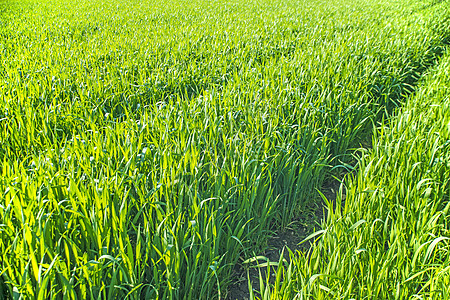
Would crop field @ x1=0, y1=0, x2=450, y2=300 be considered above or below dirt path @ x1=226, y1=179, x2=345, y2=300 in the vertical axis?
above

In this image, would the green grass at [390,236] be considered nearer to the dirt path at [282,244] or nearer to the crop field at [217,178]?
the crop field at [217,178]

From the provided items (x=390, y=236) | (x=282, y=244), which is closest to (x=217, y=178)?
(x=282, y=244)

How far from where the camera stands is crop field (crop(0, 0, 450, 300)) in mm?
1313

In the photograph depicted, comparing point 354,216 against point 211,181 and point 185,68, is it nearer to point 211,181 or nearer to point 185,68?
point 211,181

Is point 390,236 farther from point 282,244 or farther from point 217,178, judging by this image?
point 217,178

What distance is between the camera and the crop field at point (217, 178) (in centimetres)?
131

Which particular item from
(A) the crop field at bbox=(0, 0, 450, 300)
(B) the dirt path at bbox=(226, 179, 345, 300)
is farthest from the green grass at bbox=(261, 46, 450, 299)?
(B) the dirt path at bbox=(226, 179, 345, 300)

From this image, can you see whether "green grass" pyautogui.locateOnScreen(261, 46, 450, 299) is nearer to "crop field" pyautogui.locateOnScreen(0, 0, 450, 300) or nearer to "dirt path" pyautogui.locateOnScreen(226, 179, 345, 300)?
"crop field" pyautogui.locateOnScreen(0, 0, 450, 300)

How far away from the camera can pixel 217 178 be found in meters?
1.87

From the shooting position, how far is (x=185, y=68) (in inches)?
161

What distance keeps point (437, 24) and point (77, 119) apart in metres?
7.34

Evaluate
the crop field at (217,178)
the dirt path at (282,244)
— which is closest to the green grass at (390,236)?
the crop field at (217,178)

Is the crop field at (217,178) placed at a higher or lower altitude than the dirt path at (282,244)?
higher

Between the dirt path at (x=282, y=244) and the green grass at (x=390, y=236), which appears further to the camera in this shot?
the dirt path at (x=282, y=244)
